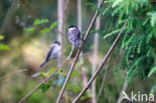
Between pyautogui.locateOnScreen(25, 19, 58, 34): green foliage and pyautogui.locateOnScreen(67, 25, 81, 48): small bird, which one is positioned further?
pyautogui.locateOnScreen(25, 19, 58, 34): green foliage

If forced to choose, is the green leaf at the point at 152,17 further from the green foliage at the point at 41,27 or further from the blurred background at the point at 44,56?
the green foliage at the point at 41,27

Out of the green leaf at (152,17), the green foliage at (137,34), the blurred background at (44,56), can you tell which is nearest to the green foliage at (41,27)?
the blurred background at (44,56)

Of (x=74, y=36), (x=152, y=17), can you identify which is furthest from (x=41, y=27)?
(x=152, y=17)

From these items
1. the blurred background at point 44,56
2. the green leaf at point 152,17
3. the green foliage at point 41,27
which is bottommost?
the blurred background at point 44,56

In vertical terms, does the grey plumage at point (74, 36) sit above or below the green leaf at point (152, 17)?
below

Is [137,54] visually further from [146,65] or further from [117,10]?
[117,10]

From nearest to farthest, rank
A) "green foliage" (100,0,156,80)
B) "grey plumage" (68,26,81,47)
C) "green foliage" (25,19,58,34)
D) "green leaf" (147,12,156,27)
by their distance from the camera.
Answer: "green leaf" (147,12,156,27), "green foliage" (100,0,156,80), "grey plumage" (68,26,81,47), "green foliage" (25,19,58,34)

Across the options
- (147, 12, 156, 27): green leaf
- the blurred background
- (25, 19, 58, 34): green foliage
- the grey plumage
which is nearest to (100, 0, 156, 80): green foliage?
(147, 12, 156, 27): green leaf

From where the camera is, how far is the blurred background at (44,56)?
3.10 m

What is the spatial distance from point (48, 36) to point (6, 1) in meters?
0.76

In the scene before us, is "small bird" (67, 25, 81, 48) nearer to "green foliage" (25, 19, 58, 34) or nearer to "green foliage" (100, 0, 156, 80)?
"green foliage" (100, 0, 156, 80)

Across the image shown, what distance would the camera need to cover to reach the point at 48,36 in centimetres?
603

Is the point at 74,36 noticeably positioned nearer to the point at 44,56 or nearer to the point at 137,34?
the point at 137,34

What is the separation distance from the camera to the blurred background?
3104mm
